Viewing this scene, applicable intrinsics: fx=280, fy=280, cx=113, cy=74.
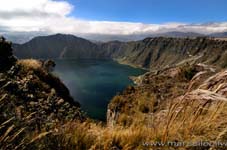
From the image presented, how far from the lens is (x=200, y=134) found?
2977 mm

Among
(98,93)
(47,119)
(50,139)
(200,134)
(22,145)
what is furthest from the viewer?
(98,93)

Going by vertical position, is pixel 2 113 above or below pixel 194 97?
below

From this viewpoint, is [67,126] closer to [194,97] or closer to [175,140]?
[175,140]

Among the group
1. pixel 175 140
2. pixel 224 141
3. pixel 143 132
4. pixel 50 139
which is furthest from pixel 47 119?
pixel 224 141

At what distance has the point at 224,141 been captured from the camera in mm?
2762

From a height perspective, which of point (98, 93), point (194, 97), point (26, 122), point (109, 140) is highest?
point (194, 97)

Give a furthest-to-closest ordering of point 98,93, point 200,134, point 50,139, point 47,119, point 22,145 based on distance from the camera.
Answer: point 98,93, point 47,119, point 200,134, point 50,139, point 22,145

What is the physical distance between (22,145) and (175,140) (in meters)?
1.52

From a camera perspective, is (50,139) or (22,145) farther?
(50,139)

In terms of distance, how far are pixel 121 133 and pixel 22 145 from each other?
1.11 metres

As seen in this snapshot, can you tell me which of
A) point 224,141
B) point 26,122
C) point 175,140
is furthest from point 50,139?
point 224,141

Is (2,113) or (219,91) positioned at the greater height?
(219,91)

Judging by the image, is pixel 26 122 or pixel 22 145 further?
pixel 26 122

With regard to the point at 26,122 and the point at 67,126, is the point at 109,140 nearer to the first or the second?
the point at 67,126
